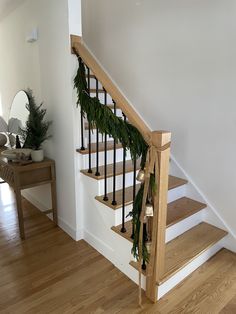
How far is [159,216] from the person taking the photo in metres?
1.52

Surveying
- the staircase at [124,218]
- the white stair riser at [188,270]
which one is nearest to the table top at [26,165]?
the staircase at [124,218]

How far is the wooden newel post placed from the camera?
4.66 feet

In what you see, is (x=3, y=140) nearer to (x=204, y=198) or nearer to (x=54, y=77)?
(x=54, y=77)

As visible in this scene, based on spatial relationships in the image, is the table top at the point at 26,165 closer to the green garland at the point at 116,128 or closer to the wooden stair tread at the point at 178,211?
the green garland at the point at 116,128

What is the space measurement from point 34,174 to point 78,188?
1.55 ft

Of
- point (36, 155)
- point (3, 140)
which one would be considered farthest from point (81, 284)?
point (3, 140)

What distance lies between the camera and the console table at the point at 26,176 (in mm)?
2246

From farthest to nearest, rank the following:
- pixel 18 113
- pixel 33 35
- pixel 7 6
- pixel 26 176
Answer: pixel 18 113, pixel 7 6, pixel 33 35, pixel 26 176

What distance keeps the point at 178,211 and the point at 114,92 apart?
1.20m

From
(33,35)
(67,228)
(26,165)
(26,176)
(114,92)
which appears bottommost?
(67,228)

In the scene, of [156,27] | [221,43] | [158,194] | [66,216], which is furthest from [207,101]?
[66,216]

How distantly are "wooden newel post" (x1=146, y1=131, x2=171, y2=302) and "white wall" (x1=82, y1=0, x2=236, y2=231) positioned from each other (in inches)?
34.3

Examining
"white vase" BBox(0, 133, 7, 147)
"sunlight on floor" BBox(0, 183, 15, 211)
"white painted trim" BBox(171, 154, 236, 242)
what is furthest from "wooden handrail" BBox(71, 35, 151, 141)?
"sunlight on floor" BBox(0, 183, 15, 211)

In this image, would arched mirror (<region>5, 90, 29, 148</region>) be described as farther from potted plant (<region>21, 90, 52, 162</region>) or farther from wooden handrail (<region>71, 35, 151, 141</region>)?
wooden handrail (<region>71, 35, 151, 141</region>)
